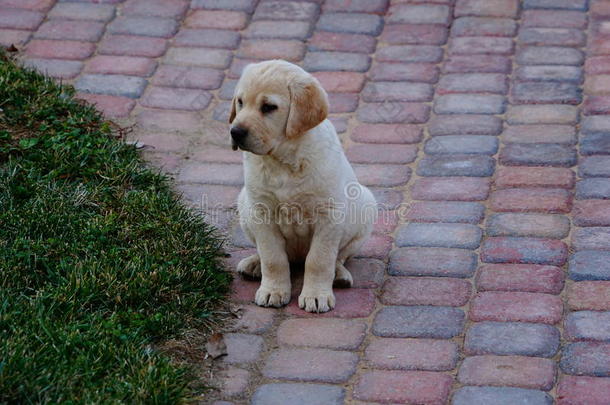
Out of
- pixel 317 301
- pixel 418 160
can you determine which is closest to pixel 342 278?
pixel 317 301

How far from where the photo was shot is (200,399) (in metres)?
4.25

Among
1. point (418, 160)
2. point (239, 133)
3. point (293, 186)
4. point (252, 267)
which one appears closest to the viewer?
point (239, 133)

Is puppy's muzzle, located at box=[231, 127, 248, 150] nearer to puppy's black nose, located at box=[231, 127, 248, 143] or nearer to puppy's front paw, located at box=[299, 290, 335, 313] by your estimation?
puppy's black nose, located at box=[231, 127, 248, 143]

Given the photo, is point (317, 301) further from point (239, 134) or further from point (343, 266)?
point (239, 134)

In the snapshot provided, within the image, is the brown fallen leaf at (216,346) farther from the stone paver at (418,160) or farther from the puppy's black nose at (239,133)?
the puppy's black nose at (239,133)

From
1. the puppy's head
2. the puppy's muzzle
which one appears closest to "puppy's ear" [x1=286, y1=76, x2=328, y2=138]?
the puppy's head

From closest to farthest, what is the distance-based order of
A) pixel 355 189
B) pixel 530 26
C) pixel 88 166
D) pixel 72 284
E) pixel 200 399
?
1. pixel 200 399
2. pixel 72 284
3. pixel 355 189
4. pixel 88 166
5. pixel 530 26

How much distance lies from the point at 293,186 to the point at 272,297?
1.80 feet

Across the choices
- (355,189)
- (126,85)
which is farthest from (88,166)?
(355,189)

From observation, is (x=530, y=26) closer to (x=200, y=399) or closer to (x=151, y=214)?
(x=151, y=214)

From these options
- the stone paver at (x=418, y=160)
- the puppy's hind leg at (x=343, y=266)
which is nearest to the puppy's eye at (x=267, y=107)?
the puppy's hind leg at (x=343, y=266)

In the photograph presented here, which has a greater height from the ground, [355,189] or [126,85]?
[355,189]

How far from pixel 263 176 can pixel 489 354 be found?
1.26 metres

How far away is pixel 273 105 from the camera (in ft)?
15.2
